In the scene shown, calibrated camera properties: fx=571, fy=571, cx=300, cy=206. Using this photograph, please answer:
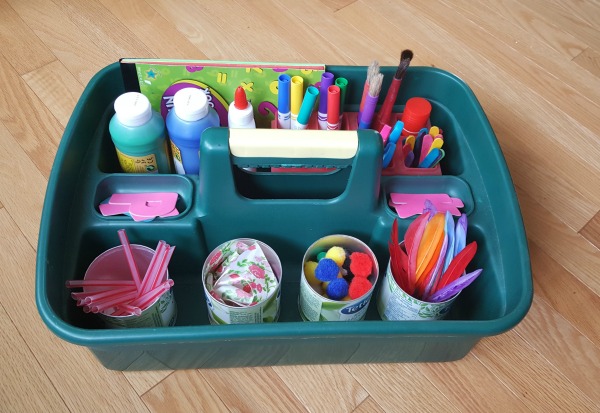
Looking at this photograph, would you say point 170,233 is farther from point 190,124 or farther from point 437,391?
point 437,391

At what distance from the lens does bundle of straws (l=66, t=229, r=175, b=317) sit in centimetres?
54

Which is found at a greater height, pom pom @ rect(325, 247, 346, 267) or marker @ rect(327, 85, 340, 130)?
marker @ rect(327, 85, 340, 130)

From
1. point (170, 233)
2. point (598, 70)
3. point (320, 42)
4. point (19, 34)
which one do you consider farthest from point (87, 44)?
point (598, 70)

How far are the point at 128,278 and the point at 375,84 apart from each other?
0.34 m

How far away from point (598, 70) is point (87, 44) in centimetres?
84

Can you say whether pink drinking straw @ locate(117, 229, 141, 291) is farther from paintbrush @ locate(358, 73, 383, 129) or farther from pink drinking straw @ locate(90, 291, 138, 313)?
paintbrush @ locate(358, 73, 383, 129)

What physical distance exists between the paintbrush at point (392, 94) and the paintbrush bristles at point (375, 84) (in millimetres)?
34

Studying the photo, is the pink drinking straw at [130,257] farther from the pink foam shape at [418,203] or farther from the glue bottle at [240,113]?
the pink foam shape at [418,203]

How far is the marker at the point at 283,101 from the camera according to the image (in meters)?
0.60

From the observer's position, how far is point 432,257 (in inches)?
22.0

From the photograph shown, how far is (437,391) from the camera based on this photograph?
0.62 metres

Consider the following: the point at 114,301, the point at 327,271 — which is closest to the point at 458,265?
the point at 327,271

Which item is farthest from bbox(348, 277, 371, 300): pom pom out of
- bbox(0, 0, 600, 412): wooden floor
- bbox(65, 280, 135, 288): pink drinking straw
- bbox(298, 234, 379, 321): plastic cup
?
bbox(65, 280, 135, 288): pink drinking straw

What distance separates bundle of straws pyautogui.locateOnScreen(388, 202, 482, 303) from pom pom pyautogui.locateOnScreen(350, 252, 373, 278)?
2cm
